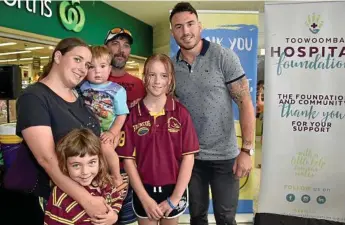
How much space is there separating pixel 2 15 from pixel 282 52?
130 inches

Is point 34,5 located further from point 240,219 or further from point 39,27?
point 240,219

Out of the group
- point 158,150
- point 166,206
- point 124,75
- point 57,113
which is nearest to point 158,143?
point 158,150

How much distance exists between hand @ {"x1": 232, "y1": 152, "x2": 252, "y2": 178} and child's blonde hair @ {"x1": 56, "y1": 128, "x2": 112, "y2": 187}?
846 millimetres

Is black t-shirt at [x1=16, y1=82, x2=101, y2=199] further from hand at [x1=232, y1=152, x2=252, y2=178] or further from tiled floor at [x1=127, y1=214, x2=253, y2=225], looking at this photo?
tiled floor at [x1=127, y1=214, x2=253, y2=225]

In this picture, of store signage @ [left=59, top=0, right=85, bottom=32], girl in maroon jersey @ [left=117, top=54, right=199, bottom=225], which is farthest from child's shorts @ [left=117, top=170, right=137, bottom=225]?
store signage @ [left=59, top=0, right=85, bottom=32]

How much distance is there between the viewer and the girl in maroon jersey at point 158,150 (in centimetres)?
171

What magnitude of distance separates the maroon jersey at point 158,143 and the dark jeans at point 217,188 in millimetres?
318

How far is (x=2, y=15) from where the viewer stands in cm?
397

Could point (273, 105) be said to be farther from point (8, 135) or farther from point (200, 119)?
point (8, 135)

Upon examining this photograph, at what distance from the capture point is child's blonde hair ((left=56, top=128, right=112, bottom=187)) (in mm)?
1347

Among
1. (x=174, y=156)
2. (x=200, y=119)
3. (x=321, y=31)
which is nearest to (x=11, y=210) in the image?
(x=174, y=156)

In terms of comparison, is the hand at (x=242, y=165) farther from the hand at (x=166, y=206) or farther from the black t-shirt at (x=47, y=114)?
the black t-shirt at (x=47, y=114)

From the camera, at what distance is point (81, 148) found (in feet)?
4.57

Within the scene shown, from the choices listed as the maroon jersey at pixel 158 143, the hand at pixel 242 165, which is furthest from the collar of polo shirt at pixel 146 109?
the hand at pixel 242 165
